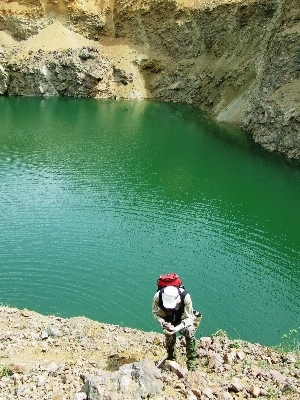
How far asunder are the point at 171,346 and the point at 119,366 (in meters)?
1.21

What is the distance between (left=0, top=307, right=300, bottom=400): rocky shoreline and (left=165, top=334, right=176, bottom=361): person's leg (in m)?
0.27

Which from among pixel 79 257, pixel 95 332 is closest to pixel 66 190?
pixel 79 257

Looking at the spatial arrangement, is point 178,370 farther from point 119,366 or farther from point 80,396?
point 80,396

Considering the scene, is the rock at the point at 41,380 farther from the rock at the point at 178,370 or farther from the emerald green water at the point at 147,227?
the emerald green water at the point at 147,227

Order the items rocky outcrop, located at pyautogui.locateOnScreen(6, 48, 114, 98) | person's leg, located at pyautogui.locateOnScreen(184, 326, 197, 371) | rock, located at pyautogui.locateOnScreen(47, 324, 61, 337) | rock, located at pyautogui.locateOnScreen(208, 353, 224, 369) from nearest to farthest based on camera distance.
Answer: person's leg, located at pyautogui.locateOnScreen(184, 326, 197, 371)
rock, located at pyautogui.locateOnScreen(208, 353, 224, 369)
rock, located at pyautogui.locateOnScreen(47, 324, 61, 337)
rocky outcrop, located at pyautogui.locateOnScreen(6, 48, 114, 98)

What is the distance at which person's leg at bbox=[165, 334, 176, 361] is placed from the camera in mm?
8492

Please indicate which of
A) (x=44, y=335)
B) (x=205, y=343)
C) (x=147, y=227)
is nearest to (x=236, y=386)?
(x=205, y=343)

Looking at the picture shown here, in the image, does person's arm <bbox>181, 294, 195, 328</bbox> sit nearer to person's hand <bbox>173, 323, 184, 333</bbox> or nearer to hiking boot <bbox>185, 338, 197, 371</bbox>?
person's hand <bbox>173, 323, 184, 333</bbox>

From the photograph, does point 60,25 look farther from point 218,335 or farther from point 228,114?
point 218,335

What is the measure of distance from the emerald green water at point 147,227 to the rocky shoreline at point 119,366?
302 centimetres

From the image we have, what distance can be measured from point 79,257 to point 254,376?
1081 cm

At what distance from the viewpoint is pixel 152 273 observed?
55.1 ft

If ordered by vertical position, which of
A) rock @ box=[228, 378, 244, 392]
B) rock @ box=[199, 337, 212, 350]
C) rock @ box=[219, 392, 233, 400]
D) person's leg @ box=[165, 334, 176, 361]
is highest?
person's leg @ box=[165, 334, 176, 361]

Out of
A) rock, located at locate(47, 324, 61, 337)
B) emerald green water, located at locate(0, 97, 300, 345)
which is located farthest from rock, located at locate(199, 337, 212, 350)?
rock, located at locate(47, 324, 61, 337)
